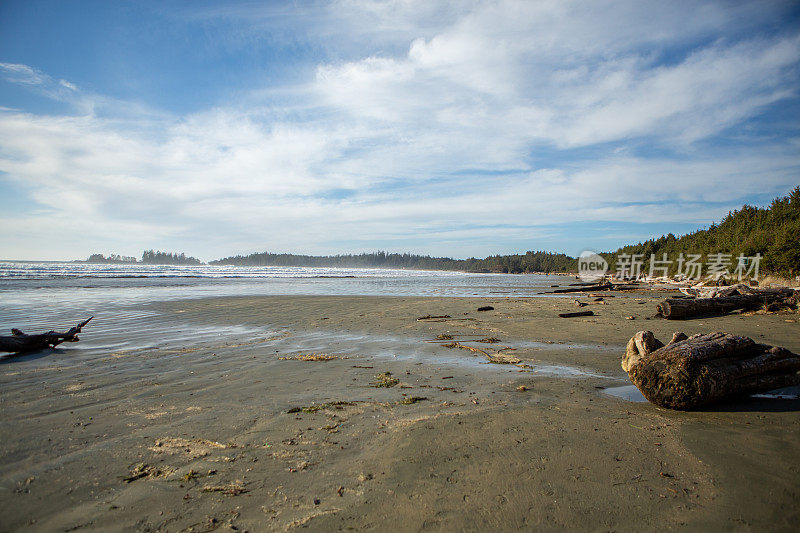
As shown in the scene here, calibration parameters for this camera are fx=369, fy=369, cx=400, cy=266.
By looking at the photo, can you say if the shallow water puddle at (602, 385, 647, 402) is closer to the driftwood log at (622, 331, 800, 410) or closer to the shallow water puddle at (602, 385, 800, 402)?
the shallow water puddle at (602, 385, 800, 402)

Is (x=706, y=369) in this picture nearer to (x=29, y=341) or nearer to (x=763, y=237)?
(x=29, y=341)

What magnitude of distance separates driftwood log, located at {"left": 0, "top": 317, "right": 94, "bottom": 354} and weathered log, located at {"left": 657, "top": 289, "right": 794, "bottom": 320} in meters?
19.0

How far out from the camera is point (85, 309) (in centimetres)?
1603

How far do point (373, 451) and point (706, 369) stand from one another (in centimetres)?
440

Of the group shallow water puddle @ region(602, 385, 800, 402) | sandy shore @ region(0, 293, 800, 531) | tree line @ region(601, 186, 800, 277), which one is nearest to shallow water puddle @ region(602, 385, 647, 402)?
shallow water puddle @ region(602, 385, 800, 402)

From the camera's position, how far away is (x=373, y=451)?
148 inches

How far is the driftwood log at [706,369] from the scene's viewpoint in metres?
4.75

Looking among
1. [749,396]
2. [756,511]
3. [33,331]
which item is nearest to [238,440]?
[756,511]

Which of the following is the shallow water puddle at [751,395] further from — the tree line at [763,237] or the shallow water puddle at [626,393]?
the tree line at [763,237]

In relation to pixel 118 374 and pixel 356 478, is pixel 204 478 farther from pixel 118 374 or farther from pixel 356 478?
pixel 118 374

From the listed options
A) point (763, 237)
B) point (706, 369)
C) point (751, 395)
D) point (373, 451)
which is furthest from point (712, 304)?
point (763, 237)

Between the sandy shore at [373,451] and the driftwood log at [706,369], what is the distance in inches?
9.6

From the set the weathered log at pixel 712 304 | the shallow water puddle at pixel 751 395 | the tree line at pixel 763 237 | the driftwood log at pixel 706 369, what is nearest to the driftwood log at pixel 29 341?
the shallow water puddle at pixel 751 395

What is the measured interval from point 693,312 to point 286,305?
18313 millimetres
